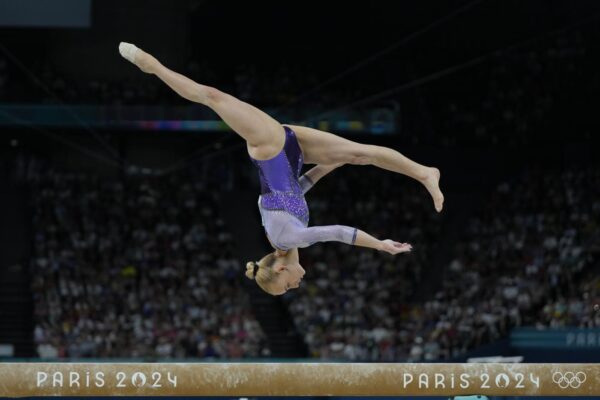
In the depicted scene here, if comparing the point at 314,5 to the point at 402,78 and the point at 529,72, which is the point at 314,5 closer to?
the point at 402,78

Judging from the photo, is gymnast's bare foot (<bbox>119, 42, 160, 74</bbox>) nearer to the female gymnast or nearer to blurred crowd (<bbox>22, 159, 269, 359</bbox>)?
the female gymnast

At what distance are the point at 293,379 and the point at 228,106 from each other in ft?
7.04

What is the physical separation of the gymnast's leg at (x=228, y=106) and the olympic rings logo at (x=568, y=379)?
285 centimetres

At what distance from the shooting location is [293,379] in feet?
28.5

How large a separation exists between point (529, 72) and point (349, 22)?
15.4ft

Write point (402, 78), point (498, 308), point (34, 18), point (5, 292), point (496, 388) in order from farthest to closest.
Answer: point (402, 78) < point (5, 292) < point (498, 308) < point (34, 18) < point (496, 388)

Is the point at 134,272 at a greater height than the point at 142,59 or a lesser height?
Result: lesser

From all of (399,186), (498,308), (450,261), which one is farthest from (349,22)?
(498,308)

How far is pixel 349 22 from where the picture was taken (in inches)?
1130

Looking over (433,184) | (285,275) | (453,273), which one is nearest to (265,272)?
(285,275)

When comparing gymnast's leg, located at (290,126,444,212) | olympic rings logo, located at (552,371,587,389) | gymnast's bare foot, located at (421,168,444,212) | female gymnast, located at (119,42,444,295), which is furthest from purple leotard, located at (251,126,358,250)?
olympic rings logo, located at (552,371,587,389)

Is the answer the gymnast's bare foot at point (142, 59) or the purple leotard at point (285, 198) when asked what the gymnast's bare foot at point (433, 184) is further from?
the gymnast's bare foot at point (142, 59)

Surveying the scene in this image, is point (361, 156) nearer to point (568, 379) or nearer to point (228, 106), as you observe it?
point (228, 106)

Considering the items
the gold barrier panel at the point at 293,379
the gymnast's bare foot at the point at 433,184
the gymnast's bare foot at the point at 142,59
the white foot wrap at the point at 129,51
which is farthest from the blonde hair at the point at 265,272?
the white foot wrap at the point at 129,51
